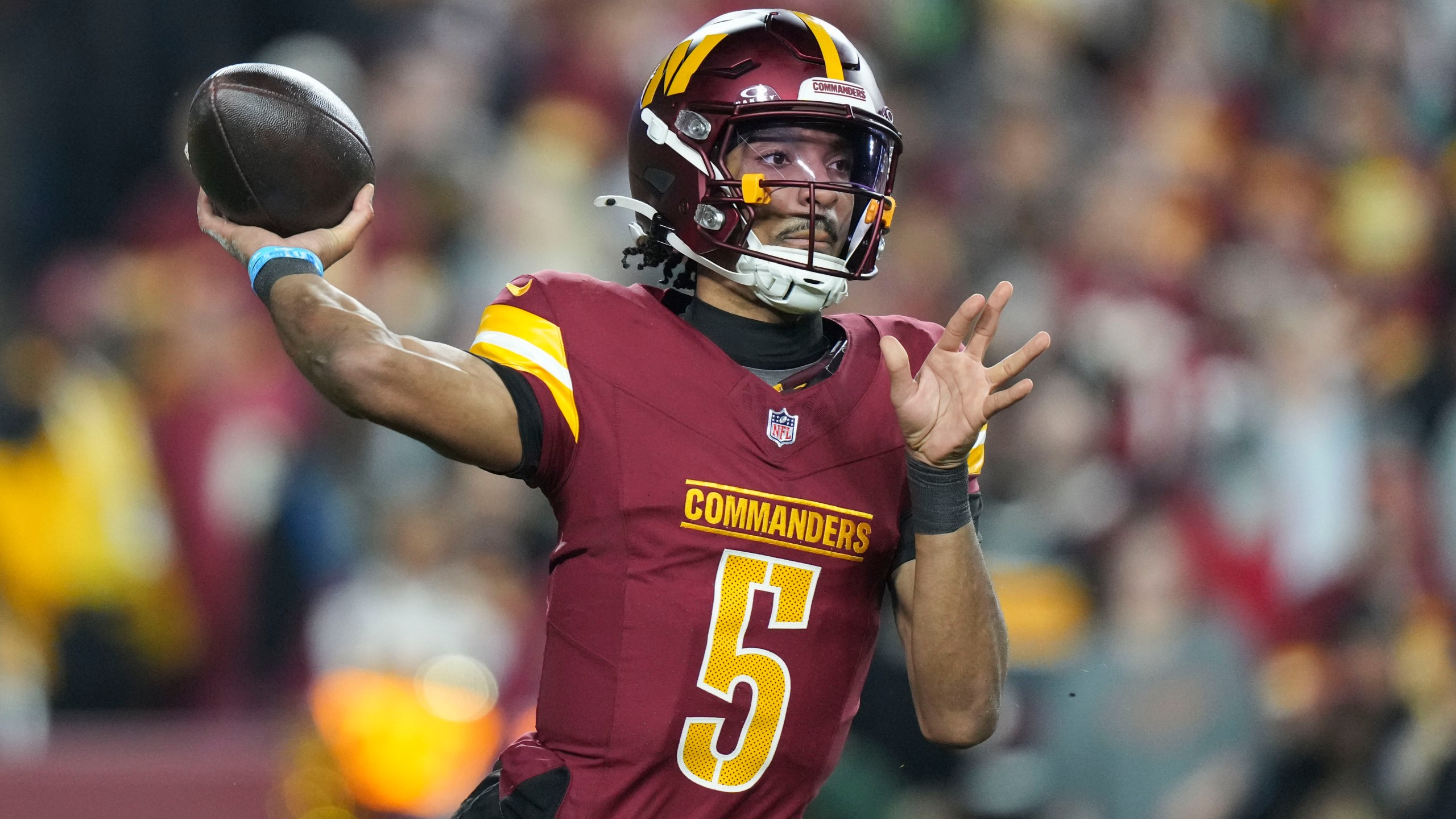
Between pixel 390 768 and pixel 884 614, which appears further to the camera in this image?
pixel 884 614

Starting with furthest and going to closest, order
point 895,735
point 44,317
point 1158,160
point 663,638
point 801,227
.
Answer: point 1158,160 → point 44,317 → point 895,735 → point 801,227 → point 663,638

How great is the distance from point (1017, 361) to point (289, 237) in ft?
3.24

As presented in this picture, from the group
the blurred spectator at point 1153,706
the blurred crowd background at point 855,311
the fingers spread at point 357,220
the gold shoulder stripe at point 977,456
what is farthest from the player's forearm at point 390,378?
the blurred spectator at point 1153,706

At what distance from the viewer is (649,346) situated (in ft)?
7.39

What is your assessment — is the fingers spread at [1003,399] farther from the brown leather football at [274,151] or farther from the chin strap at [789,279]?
the brown leather football at [274,151]

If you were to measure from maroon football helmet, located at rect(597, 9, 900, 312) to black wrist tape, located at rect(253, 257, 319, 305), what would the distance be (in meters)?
0.57

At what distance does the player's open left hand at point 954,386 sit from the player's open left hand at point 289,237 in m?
0.74

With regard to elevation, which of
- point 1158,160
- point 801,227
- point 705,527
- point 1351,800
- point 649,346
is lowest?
point 1351,800

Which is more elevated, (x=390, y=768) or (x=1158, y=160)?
(x=1158, y=160)

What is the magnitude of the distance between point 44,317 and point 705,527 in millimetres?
3670

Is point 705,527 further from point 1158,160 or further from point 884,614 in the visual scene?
point 1158,160

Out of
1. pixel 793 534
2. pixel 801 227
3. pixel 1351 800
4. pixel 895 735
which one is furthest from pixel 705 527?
pixel 1351 800

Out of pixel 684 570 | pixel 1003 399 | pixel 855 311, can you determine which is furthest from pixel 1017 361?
pixel 855 311

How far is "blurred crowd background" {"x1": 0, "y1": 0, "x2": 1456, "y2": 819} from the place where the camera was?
4.34 m
